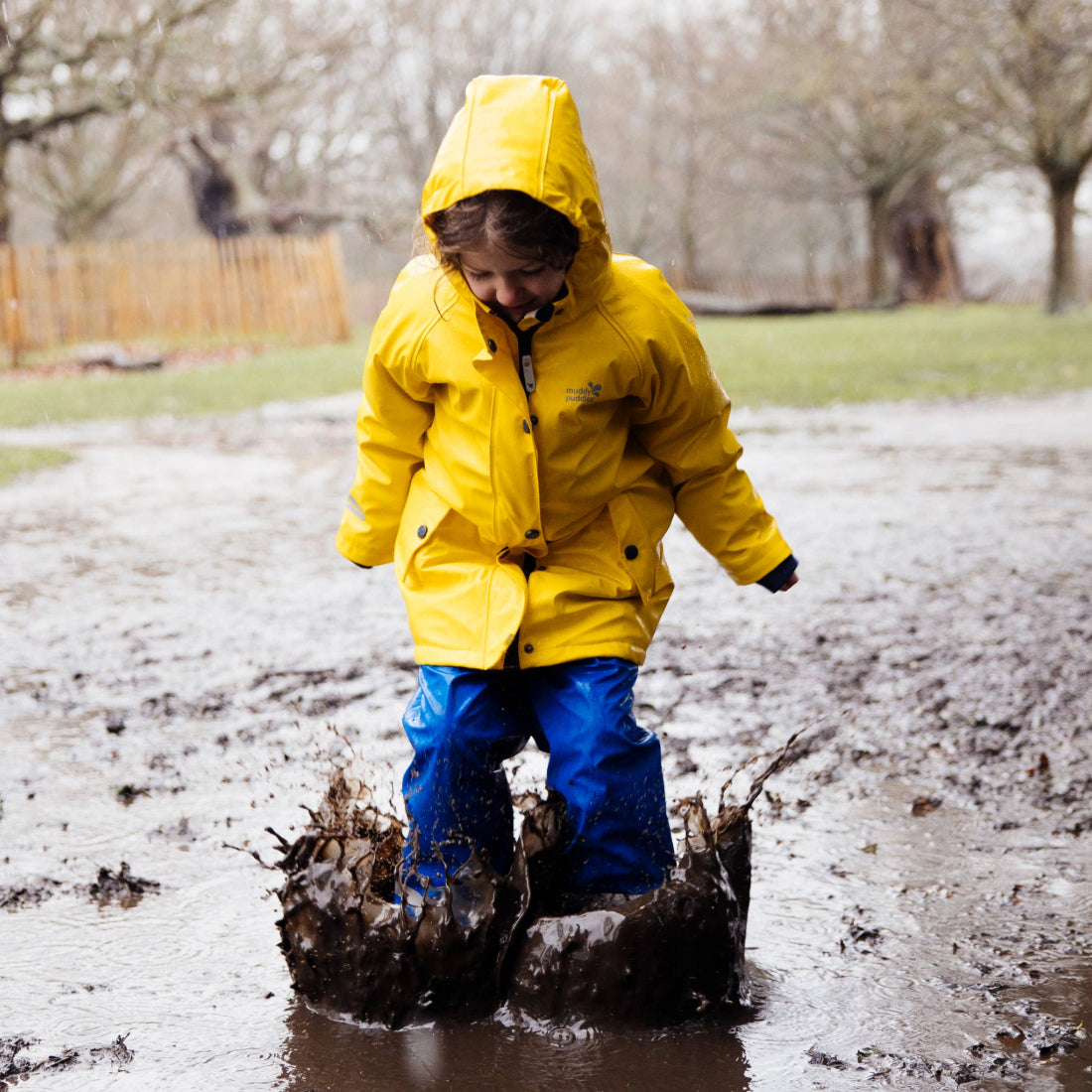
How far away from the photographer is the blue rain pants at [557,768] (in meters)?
2.35

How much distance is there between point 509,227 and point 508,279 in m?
0.09

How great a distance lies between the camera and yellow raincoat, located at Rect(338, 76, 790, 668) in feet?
7.50

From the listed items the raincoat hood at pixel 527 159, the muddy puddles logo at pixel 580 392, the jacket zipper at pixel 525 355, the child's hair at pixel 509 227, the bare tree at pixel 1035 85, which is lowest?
the muddy puddles logo at pixel 580 392

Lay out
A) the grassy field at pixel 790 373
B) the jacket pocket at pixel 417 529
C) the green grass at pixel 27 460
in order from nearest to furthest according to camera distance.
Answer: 1. the jacket pocket at pixel 417 529
2. the green grass at pixel 27 460
3. the grassy field at pixel 790 373

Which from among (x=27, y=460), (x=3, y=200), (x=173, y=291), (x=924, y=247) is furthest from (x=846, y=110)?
(x=27, y=460)

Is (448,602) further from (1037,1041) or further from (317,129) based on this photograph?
(317,129)

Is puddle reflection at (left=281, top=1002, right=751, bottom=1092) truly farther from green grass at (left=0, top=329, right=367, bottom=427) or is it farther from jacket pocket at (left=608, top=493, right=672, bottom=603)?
green grass at (left=0, top=329, right=367, bottom=427)

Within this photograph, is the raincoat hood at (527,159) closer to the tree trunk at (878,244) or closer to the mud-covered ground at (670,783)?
the mud-covered ground at (670,783)

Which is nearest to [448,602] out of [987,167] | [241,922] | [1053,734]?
[241,922]

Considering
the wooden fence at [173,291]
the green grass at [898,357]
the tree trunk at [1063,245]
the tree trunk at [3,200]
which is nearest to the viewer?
the green grass at [898,357]

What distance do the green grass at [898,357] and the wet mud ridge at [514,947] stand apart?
1029 centimetres

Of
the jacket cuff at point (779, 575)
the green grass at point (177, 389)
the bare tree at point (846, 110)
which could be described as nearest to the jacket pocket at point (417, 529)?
the jacket cuff at point (779, 575)

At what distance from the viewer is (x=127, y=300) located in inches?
829

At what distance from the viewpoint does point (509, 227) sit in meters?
2.18
